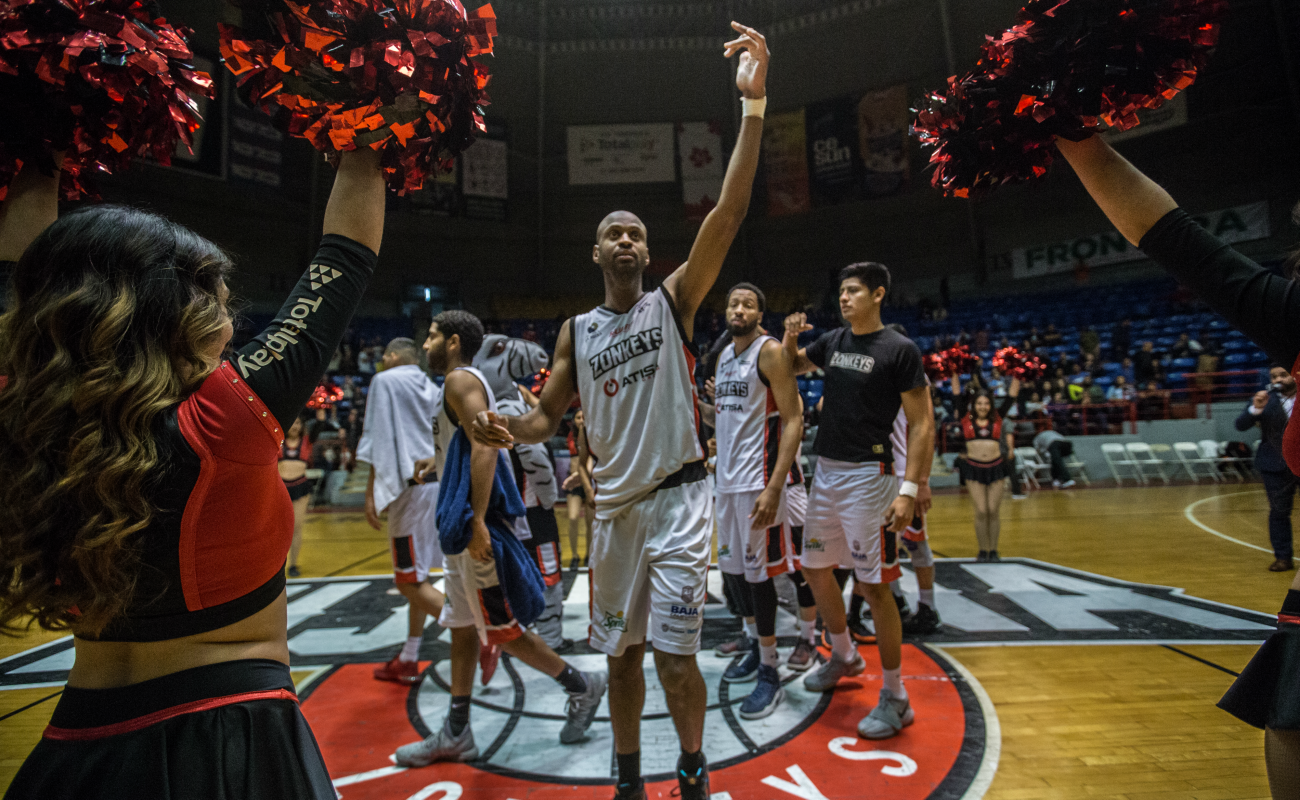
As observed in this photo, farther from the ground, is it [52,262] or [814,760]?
[52,262]

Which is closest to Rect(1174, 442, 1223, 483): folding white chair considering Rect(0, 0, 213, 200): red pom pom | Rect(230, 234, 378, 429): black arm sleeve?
Rect(230, 234, 378, 429): black arm sleeve

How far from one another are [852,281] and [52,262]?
342 cm

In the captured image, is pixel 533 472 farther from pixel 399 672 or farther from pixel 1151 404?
pixel 1151 404

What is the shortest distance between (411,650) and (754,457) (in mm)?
2455

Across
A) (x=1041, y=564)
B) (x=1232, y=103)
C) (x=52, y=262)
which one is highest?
(x=1232, y=103)

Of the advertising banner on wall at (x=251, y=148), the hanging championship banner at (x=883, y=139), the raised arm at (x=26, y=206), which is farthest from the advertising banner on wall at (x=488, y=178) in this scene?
the raised arm at (x=26, y=206)

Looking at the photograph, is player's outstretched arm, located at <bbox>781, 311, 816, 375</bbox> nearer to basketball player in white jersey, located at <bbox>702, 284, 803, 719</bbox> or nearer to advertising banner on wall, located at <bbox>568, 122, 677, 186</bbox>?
basketball player in white jersey, located at <bbox>702, 284, 803, 719</bbox>

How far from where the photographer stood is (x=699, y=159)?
20922 mm

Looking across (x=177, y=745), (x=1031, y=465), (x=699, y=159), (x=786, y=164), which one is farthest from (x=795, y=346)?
(x=786, y=164)

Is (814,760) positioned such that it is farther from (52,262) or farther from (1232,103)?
(1232,103)

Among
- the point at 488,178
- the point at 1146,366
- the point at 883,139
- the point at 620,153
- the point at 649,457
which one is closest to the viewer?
the point at 649,457

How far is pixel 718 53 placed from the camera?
20703mm

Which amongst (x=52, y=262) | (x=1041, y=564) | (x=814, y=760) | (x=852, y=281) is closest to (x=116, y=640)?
(x=52, y=262)

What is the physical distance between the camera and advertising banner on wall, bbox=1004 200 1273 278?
53.3 ft
